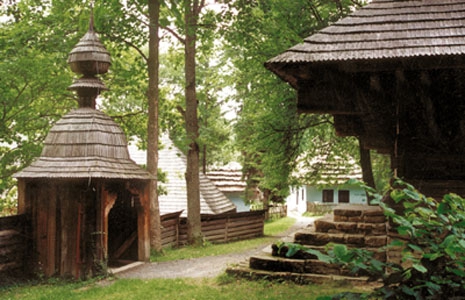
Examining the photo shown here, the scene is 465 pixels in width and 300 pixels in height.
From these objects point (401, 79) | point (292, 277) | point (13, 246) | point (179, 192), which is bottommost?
point (292, 277)

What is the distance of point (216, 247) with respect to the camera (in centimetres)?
1762

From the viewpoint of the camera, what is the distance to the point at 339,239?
978cm

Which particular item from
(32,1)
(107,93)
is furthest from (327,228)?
(32,1)

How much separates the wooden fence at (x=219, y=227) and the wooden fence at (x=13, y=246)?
6.15m

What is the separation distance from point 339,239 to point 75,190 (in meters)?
5.94

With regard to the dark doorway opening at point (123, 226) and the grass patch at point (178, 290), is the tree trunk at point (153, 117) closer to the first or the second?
the dark doorway opening at point (123, 226)

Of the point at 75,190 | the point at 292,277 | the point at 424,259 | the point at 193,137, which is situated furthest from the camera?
the point at 193,137

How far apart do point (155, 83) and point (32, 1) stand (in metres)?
4.96

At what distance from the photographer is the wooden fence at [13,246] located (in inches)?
430

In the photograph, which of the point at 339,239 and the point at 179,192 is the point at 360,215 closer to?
the point at 339,239

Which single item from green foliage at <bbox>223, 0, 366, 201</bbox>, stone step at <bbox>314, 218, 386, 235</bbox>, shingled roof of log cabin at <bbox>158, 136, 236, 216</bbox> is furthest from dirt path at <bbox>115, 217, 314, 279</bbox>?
shingled roof of log cabin at <bbox>158, 136, 236, 216</bbox>

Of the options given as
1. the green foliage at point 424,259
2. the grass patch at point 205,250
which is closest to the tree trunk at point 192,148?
the grass patch at point 205,250

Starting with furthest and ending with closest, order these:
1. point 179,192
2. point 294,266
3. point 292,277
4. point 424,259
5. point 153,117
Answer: point 179,192
point 153,117
point 294,266
point 292,277
point 424,259

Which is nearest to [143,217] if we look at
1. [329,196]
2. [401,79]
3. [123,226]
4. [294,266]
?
[123,226]
